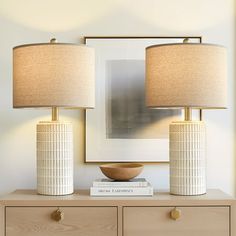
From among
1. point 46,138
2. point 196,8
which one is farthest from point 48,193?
point 196,8

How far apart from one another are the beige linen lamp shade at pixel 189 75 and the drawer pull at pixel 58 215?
1.97ft

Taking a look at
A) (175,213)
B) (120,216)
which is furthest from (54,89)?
(175,213)

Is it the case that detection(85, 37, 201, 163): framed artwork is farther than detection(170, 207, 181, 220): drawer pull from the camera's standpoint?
Yes

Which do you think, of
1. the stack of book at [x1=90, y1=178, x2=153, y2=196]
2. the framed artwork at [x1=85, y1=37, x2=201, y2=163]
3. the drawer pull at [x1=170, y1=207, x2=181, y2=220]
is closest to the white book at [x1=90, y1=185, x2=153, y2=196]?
the stack of book at [x1=90, y1=178, x2=153, y2=196]

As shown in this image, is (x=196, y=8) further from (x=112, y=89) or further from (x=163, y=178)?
(x=163, y=178)

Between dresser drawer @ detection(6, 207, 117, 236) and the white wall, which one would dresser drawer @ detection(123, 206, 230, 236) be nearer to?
dresser drawer @ detection(6, 207, 117, 236)

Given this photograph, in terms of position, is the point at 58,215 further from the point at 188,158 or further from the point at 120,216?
the point at 188,158

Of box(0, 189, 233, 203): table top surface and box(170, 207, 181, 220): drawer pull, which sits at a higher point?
box(0, 189, 233, 203): table top surface

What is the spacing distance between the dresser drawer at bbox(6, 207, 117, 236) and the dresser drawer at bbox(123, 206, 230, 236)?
8 centimetres

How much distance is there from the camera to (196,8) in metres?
2.16

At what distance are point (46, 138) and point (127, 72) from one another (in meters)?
0.57

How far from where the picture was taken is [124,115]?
7.02ft

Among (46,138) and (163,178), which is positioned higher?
(46,138)

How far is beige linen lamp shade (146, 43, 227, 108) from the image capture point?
1.72m
